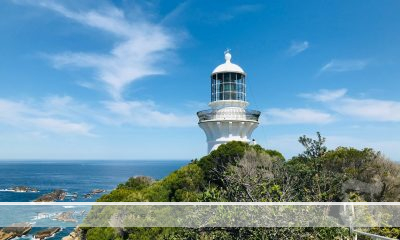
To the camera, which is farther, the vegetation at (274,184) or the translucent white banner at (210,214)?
the vegetation at (274,184)

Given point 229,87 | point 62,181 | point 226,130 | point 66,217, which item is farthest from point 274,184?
point 62,181

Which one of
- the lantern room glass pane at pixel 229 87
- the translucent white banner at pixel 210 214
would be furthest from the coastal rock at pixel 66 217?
the lantern room glass pane at pixel 229 87

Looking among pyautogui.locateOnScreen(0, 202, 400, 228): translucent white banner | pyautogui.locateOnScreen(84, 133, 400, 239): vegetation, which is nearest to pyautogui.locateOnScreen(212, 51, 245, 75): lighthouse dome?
pyautogui.locateOnScreen(84, 133, 400, 239): vegetation

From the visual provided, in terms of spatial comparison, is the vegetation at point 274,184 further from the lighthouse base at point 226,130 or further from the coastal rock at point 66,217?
the lighthouse base at point 226,130

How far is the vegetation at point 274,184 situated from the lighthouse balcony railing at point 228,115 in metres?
0.97

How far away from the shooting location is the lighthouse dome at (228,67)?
1191 cm

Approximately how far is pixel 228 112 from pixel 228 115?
0.12m

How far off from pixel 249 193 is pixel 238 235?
461 mm

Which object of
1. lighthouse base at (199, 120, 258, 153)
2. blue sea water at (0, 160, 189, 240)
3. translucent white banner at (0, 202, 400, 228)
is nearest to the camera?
translucent white banner at (0, 202, 400, 228)

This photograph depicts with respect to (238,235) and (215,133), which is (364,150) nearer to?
(215,133)

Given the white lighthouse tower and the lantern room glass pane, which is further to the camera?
the lantern room glass pane

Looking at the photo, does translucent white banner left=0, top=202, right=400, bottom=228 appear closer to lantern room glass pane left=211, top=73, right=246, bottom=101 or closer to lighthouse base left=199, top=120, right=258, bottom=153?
lighthouse base left=199, top=120, right=258, bottom=153

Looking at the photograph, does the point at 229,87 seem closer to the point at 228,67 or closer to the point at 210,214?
the point at 228,67

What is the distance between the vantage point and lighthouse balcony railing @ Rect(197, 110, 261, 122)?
454 inches
